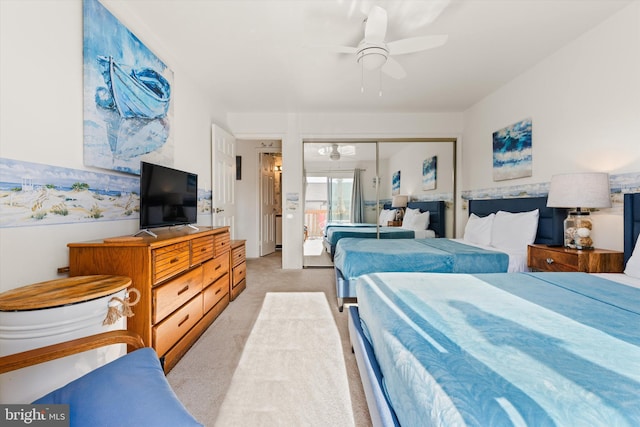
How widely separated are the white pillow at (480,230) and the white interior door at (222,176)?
11.8 ft

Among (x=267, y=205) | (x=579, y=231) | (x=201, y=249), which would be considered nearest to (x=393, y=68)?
(x=579, y=231)

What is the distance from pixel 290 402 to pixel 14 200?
6.11 ft

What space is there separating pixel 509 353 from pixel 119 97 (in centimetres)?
292

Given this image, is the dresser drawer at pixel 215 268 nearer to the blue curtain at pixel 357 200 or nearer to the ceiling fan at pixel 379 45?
the ceiling fan at pixel 379 45

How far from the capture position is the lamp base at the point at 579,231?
228cm

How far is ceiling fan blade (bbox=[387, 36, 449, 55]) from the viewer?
2.11 metres

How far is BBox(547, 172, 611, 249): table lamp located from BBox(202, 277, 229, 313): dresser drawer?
10.6 ft

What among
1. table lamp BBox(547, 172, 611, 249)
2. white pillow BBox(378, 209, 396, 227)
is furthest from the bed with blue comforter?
table lamp BBox(547, 172, 611, 249)

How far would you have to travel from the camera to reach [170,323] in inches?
73.9

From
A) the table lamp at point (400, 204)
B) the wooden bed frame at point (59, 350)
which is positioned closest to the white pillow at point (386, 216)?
the table lamp at point (400, 204)

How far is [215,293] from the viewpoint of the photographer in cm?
271

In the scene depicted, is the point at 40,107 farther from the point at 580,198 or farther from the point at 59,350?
the point at 580,198

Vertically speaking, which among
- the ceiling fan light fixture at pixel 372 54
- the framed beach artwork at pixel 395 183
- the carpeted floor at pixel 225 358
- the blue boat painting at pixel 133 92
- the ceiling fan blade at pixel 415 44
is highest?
the ceiling fan blade at pixel 415 44

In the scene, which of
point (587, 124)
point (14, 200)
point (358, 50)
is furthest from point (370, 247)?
point (14, 200)
